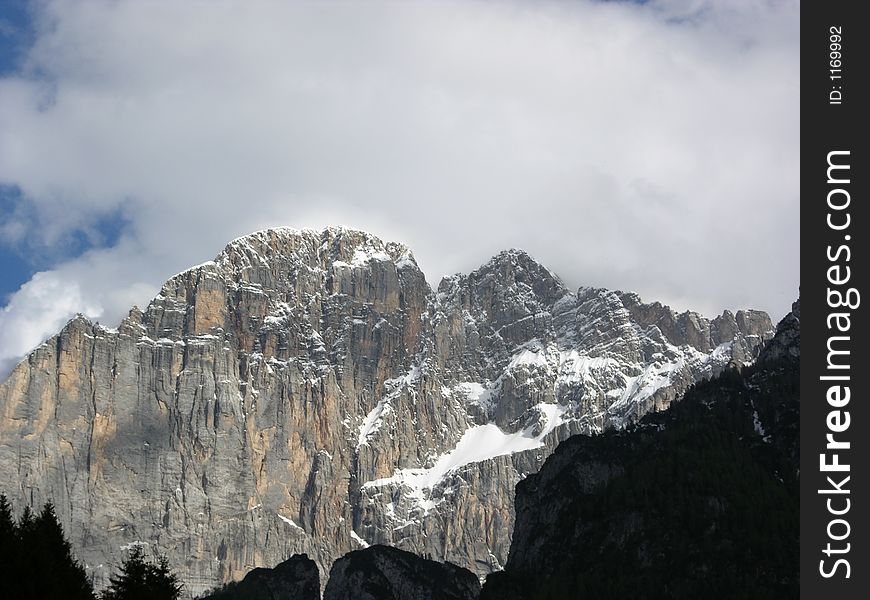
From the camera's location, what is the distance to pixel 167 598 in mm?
83000

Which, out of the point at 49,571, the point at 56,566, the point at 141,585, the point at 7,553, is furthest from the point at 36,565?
the point at 141,585

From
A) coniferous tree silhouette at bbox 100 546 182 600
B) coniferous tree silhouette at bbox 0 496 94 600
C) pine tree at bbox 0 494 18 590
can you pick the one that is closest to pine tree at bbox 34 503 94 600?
coniferous tree silhouette at bbox 0 496 94 600

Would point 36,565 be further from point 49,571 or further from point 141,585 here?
point 141,585

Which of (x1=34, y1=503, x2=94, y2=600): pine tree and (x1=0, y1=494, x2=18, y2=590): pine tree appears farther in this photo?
(x1=34, y1=503, x2=94, y2=600): pine tree

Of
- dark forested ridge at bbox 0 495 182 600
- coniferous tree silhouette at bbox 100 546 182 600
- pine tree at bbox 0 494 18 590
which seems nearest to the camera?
pine tree at bbox 0 494 18 590

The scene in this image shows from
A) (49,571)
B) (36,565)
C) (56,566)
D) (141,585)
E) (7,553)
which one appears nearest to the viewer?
(7,553)

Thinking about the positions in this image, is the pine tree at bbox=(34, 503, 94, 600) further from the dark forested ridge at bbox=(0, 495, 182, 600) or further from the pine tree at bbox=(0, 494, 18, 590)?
the pine tree at bbox=(0, 494, 18, 590)

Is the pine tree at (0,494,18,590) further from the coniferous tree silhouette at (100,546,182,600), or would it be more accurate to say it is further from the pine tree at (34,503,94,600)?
the coniferous tree silhouette at (100,546,182,600)

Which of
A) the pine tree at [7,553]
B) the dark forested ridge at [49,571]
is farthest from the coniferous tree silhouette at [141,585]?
the pine tree at [7,553]

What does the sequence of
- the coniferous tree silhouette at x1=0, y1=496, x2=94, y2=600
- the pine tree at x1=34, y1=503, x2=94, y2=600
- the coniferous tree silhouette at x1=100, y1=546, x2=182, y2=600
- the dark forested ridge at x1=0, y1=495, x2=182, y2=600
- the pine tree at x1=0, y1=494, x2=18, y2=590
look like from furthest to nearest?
the coniferous tree silhouette at x1=100, y1=546, x2=182, y2=600 < the pine tree at x1=34, y1=503, x2=94, y2=600 < the dark forested ridge at x1=0, y1=495, x2=182, y2=600 < the coniferous tree silhouette at x1=0, y1=496, x2=94, y2=600 < the pine tree at x1=0, y1=494, x2=18, y2=590
